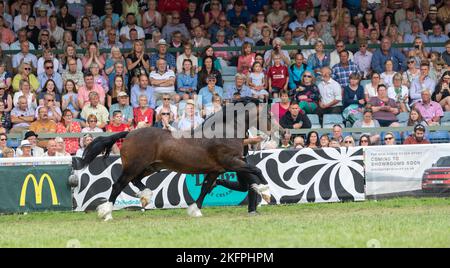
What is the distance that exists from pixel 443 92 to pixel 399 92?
3.48 ft

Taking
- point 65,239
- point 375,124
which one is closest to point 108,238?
point 65,239

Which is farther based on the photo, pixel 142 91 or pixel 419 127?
pixel 142 91

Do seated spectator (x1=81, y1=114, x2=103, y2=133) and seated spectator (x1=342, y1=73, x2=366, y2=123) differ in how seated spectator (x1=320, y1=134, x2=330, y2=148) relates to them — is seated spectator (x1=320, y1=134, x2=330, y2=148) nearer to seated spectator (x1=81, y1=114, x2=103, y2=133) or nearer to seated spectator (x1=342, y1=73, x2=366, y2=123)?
seated spectator (x1=342, y1=73, x2=366, y2=123)

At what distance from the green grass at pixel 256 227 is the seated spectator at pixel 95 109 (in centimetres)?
374

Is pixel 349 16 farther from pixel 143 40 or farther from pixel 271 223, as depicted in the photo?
pixel 271 223

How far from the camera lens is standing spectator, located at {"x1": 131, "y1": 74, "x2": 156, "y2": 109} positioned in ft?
73.5

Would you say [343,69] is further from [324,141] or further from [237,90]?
[324,141]

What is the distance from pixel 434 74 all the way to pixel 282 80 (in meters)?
3.73

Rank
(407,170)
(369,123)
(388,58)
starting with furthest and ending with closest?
(388,58), (369,123), (407,170)

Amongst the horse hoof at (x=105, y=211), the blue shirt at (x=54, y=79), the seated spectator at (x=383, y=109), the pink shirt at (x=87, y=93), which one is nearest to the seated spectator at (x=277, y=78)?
the seated spectator at (x=383, y=109)

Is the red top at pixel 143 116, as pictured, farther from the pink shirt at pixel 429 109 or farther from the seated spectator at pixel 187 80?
the pink shirt at pixel 429 109

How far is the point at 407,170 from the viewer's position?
19031mm

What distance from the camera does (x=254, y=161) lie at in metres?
18.9

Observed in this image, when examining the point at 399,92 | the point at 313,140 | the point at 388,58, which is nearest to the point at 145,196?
the point at 313,140
